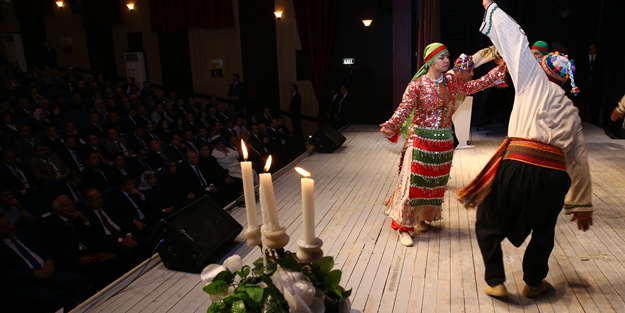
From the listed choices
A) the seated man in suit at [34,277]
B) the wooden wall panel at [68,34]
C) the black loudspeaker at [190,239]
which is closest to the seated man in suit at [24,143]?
the seated man in suit at [34,277]

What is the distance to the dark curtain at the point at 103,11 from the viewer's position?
11.5 m

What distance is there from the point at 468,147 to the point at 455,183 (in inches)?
79.7

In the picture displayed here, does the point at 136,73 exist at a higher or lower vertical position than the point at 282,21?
lower

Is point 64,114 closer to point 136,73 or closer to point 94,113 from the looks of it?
point 94,113

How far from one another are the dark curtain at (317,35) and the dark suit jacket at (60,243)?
716 cm

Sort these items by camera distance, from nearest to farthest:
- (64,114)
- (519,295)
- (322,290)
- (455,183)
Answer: (322,290) < (519,295) < (455,183) < (64,114)

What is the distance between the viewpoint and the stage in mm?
2422

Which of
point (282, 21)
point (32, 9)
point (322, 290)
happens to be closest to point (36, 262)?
point (322, 290)

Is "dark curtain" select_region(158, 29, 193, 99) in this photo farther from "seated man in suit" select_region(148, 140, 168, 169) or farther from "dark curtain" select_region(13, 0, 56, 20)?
"seated man in suit" select_region(148, 140, 168, 169)

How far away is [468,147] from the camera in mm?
6559

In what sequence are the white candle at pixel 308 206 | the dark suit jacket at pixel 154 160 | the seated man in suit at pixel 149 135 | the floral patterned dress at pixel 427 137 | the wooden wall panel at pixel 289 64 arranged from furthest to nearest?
the wooden wall panel at pixel 289 64 → the seated man in suit at pixel 149 135 → the dark suit jacket at pixel 154 160 → the floral patterned dress at pixel 427 137 → the white candle at pixel 308 206

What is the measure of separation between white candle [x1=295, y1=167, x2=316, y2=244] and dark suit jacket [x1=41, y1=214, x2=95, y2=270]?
263 cm

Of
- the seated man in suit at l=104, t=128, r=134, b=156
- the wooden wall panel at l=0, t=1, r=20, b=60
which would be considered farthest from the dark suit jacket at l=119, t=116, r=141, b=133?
the wooden wall panel at l=0, t=1, r=20, b=60

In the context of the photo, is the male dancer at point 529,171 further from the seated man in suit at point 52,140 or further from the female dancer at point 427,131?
the seated man in suit at point 52,140
